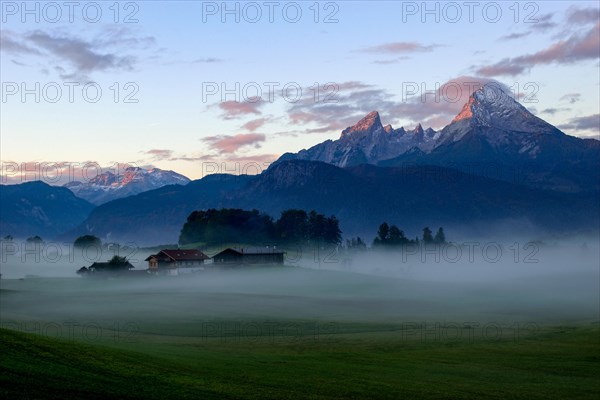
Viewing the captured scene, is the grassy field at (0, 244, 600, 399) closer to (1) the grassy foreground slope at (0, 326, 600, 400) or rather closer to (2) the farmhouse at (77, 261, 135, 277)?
(1) the grassy foreground slope at (0, 326, 600, 400)

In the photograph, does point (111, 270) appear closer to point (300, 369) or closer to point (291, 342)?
point (291, 342)

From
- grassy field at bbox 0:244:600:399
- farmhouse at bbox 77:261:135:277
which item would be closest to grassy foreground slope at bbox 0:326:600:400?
grassy field at bbox 0:244:600:399

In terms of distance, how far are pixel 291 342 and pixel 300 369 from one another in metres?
23.0

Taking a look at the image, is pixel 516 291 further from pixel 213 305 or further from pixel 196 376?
pixel 196 376

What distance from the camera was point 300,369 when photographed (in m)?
59.8

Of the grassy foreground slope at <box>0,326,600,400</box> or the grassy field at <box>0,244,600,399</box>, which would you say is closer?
the grassy foreground slope at <box>0,326,600,400</box>

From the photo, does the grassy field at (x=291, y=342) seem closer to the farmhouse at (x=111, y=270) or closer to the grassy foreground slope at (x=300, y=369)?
the grassy foreground slope at (x=300, y=369)

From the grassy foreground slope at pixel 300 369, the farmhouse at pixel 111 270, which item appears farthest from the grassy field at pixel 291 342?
the farmhouse at pixel 111 270

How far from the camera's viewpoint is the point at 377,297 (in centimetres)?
15650

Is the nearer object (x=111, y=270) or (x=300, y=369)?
(x=300, y=369)

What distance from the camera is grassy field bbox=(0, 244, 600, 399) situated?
4741cm

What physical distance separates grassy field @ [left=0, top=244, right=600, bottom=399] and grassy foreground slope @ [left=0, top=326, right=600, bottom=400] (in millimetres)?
180

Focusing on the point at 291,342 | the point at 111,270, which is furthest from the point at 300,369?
the point at 111,270

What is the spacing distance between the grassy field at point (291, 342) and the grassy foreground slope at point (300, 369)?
7.1 inches
